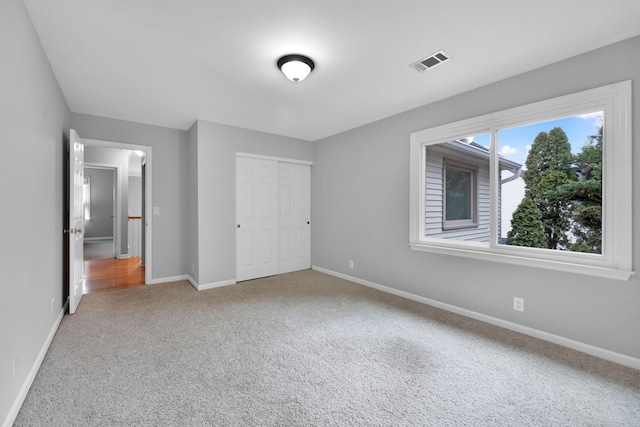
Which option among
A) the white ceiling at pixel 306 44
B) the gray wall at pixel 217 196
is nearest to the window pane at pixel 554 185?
the white ceiling at pixel 306 44

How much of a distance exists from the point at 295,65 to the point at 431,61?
1.22 m

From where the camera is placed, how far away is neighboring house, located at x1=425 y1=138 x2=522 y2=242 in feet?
12.6

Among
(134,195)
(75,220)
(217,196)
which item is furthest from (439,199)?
(134,195)

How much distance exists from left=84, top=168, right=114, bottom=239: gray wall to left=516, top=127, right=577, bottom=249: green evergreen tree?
11.8 metres

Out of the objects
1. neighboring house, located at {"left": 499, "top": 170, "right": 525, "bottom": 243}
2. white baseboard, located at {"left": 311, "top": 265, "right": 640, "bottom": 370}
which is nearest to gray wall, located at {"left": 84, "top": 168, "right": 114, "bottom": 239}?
white baseboard, located at {"left": 311, "top": 265, "right": 640, "bottom": 370}

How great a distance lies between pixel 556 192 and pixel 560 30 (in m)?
1.35

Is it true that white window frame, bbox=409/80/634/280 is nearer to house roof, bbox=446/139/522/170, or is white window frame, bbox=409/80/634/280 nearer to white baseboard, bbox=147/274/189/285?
house roof, bbox=446/139/522/170

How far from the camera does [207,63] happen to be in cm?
257

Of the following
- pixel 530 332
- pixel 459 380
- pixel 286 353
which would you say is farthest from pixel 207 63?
pixel 530 332

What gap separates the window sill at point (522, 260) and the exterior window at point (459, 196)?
766 mm

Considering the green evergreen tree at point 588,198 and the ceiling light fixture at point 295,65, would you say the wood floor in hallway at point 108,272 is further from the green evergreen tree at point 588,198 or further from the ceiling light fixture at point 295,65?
the green evergreen tree at point 588,198

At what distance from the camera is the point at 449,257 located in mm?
3285

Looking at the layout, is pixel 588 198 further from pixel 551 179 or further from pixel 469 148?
pixel 469 148

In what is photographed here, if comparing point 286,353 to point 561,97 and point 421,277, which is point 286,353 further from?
point 561,97
